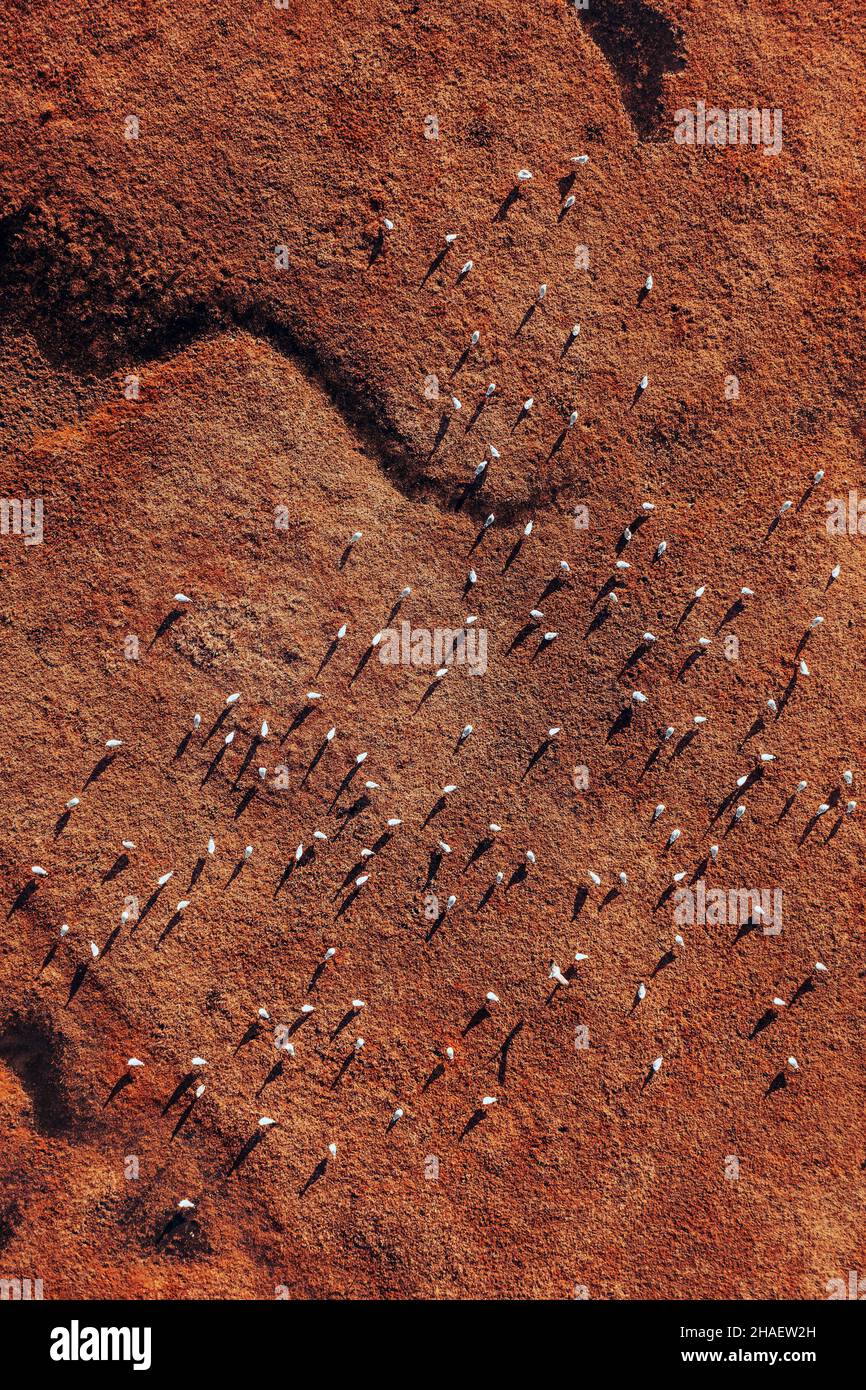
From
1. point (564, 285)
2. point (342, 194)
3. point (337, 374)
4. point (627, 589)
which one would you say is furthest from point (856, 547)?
point (342, 194)

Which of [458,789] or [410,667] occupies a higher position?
[410,667]

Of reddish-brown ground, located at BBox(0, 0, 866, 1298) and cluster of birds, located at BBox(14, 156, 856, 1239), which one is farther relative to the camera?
cluster of birds, located at BBox(14, 156, 856, 1239)

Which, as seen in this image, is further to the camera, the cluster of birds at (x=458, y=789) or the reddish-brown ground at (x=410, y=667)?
the cluster of birds at (x=458, y=789)
